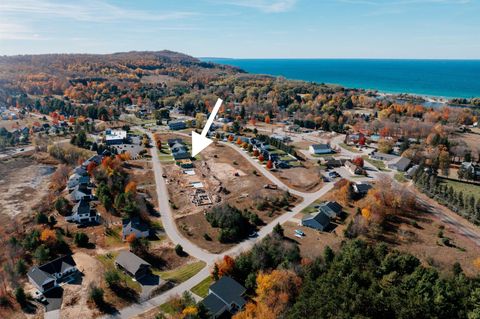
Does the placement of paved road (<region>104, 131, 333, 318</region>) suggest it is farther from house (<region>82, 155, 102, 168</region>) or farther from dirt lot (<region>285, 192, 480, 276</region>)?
house (<region>82, 155, 102, 168</region>)

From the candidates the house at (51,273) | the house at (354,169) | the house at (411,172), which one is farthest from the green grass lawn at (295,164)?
the house at (51,273)

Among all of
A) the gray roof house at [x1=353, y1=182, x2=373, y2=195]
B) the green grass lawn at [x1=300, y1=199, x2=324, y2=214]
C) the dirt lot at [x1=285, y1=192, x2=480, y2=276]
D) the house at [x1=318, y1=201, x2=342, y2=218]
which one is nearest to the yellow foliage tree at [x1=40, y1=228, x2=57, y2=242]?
the dirt lot at [x1=285, y1=192, x2=480, y2=276]

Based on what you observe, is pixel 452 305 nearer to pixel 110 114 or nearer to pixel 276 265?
pixel 276 265

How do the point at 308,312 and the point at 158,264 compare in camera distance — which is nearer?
the point at 308,312

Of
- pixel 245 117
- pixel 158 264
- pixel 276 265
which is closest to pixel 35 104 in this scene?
pixel 245 117

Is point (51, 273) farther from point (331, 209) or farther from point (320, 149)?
point (320, 149)

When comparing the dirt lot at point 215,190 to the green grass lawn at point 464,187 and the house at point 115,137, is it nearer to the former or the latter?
the house at point 115,137
